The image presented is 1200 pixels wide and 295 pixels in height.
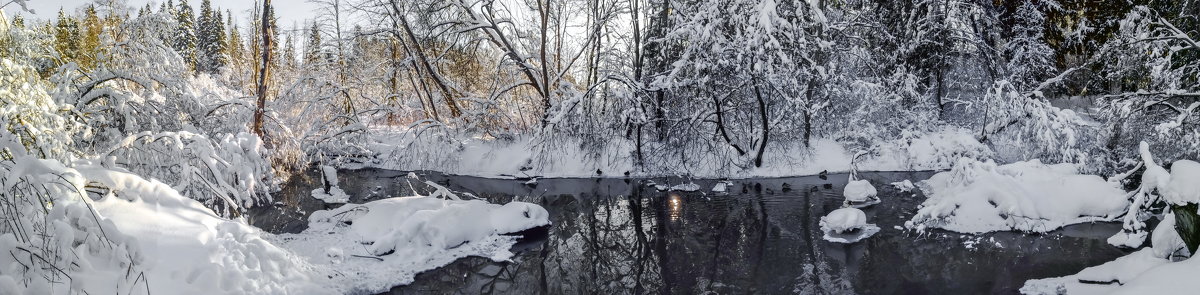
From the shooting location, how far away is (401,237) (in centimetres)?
958

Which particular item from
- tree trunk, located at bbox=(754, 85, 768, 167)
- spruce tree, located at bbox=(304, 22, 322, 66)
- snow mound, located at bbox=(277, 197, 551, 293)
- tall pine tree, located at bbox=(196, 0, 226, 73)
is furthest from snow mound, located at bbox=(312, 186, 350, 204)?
tall pine tree, located at bbox=(196, 0, 226, 73)

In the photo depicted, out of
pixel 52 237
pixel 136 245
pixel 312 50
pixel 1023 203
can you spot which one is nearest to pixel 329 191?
pixel 312 50

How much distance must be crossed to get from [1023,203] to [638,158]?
9.82m

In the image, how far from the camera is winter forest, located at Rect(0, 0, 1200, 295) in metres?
6.24

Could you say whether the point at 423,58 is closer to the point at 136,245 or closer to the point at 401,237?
the point at 401,237

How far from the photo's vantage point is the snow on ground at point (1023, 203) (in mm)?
10625

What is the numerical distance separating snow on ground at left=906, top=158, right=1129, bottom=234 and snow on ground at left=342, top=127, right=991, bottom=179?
17.2ft

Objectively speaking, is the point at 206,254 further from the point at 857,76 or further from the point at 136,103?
the point at 857,76

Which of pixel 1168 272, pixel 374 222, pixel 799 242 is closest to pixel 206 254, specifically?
pixel 374 222

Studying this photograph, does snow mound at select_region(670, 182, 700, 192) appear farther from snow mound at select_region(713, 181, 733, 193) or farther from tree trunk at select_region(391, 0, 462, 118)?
tree trunk at select_region(391, 0, 462, 118)

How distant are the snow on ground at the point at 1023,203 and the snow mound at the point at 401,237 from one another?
7355 millimetres

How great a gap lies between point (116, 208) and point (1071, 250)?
1245 centimetres

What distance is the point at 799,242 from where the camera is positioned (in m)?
10.3

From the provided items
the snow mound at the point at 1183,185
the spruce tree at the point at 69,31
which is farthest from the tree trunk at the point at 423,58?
the spruce tree at the point at 69,31
